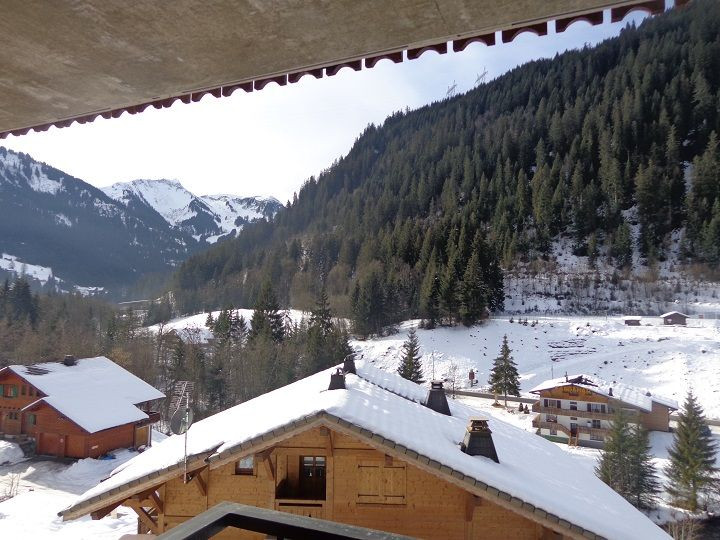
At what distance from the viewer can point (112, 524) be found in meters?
17.4

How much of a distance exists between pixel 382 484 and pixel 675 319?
51.8 m

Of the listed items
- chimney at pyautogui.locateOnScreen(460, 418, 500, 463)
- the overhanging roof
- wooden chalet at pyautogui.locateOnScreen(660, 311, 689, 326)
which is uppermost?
the overhanging roof

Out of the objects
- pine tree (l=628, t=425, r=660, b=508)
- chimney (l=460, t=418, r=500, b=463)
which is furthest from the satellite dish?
pine tree (l=628, t=425, r=660, b=508)

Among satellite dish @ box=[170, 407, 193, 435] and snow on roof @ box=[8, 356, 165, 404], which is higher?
satellite dish @ box=[170, 407, 193, 435]

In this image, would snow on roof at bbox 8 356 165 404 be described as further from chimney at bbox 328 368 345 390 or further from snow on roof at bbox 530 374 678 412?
snow on roof at bbox 530 374 678 412

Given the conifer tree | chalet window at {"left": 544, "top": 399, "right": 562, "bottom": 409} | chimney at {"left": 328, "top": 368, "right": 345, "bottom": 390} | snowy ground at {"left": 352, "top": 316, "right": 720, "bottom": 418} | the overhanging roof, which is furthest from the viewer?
the conifer tree

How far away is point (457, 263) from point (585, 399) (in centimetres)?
3329

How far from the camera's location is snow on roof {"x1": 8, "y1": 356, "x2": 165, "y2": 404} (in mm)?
29516

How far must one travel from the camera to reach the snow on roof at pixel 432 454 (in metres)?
7.83

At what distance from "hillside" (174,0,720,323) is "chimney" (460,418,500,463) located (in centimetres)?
4835

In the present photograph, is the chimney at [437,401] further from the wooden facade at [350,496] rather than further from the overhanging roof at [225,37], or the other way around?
the overhanging roof at [225,37]

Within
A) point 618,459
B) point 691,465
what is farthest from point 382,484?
point 691,465

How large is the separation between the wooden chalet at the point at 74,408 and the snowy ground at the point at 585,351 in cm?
2480

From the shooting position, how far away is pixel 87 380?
3155cm
